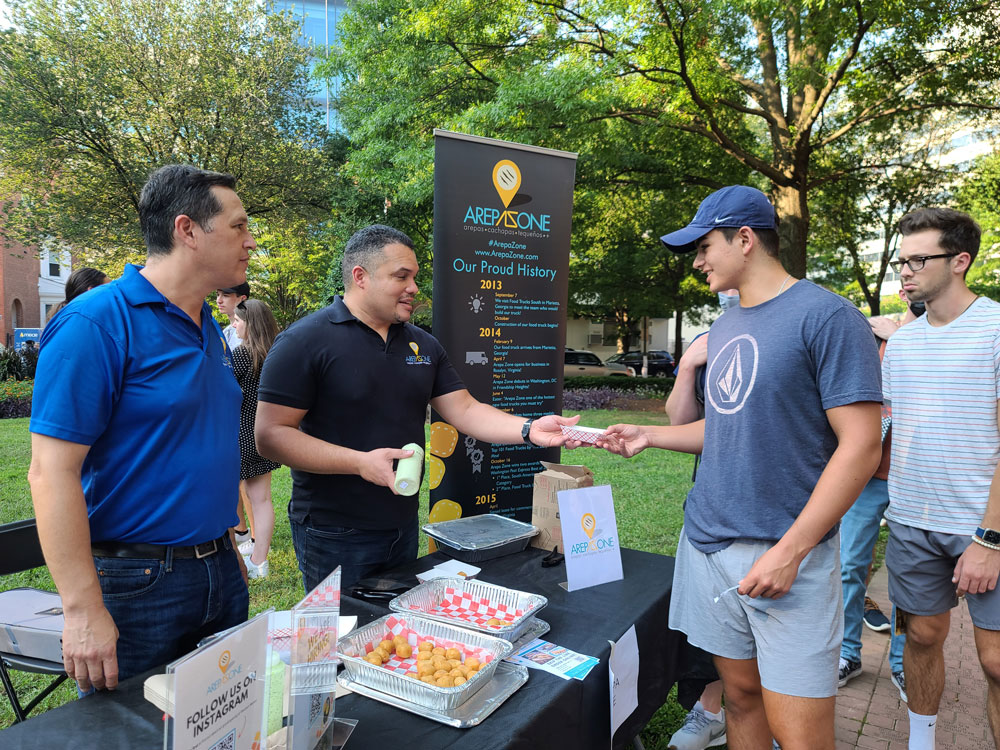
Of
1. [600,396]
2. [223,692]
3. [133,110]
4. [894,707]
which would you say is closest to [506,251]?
[223,692]

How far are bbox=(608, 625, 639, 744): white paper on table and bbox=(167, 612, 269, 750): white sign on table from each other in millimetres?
966

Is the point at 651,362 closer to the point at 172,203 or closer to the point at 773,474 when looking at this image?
the point at 773,474

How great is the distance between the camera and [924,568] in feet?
8.00

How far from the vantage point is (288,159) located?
50.4 ft

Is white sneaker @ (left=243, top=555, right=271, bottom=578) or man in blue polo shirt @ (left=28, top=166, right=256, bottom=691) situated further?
white sneaker @ (left=243, top=555, right=271, bottom=578)

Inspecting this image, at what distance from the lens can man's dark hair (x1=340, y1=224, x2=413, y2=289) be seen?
2.56 meters

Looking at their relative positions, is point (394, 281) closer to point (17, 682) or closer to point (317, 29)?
point (17, 682)

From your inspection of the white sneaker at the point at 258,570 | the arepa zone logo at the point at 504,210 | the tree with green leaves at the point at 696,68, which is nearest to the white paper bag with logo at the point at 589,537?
the arepa zone logo at the point at 504,210

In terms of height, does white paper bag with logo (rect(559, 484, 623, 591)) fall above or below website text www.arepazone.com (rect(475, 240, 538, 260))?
below

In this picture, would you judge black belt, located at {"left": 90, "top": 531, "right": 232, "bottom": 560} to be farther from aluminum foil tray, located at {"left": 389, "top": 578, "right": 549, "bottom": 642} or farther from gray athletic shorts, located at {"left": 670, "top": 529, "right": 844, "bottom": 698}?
gray athletic shorts, located at {"left": 670, "top": 529, "right": 844, "bottom": 698}

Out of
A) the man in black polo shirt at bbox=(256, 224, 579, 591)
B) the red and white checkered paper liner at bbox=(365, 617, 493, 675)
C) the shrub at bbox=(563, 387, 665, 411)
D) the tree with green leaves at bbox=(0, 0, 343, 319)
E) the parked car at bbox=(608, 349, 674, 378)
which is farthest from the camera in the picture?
the parked car at bbox=(608, 349, 674, 378)

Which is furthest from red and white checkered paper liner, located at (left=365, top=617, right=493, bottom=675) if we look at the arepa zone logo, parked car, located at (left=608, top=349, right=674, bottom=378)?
parked car, located at (left=608, top=349, right=674, bottom=378)

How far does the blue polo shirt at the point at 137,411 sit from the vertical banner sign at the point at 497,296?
1.88 meters

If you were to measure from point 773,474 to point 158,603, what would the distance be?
67.5 inches
